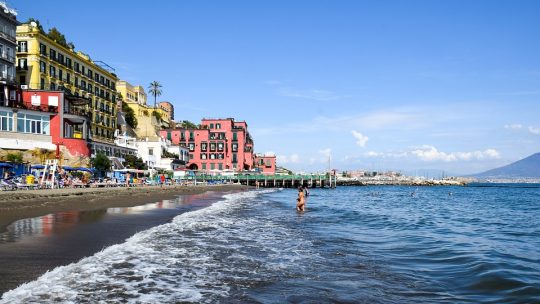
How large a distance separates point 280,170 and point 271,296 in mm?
142589

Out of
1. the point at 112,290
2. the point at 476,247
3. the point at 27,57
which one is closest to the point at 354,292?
the point at 112,290

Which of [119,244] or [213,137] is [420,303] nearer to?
[119,244]

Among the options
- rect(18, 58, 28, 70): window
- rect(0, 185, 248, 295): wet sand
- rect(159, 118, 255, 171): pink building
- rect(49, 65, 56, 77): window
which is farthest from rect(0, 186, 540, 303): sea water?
rect(159, 118, 255, 171): pink building

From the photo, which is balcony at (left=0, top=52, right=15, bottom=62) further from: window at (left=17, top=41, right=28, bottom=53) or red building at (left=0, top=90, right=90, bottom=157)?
window at (left=17, top=41, right=28, bottom=53)

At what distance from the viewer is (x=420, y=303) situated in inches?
316

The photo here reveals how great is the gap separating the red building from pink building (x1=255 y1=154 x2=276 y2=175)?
7869 centimetres

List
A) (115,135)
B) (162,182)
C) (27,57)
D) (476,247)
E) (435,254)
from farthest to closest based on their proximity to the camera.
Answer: (115,135) → (162,182) → (27,57) → (476,247) → (435,254)

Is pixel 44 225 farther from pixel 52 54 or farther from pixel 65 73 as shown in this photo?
pixel 65 73

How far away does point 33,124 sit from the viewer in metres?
47.8

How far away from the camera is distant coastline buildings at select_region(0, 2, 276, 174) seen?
4672 cm

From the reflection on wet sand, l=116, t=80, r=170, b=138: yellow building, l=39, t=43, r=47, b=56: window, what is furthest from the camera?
l=116, t=80, r=170, b=138: yellow building

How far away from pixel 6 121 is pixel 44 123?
4842 millimetres

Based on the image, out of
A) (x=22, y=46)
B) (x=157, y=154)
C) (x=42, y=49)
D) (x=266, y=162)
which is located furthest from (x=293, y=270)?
(x=266, y=162)

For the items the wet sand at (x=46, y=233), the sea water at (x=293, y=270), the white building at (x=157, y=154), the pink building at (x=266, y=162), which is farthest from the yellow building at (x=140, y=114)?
the sea water at (x=293, y=270)
